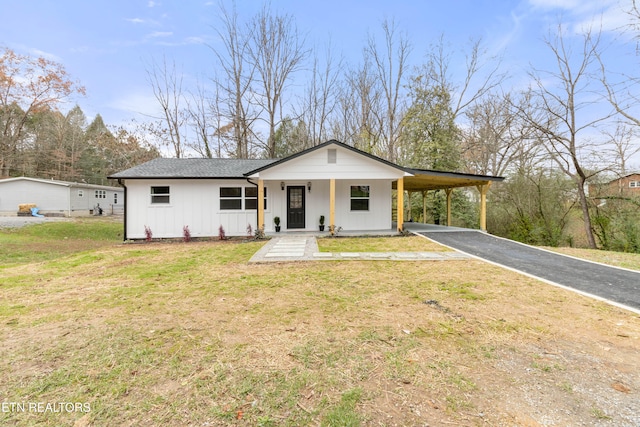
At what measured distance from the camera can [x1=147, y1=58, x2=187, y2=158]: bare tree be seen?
21812 mm

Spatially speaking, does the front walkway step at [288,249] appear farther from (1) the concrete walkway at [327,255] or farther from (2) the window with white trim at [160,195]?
(2) the window with white trim at [160,195]

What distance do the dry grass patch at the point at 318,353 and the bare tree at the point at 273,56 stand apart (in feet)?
57.8

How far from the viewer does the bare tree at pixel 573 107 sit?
12250 millimetres


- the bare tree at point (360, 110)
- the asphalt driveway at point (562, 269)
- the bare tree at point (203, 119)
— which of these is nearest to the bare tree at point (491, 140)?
the bare tree at point (360, 110)

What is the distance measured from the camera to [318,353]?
2764mm

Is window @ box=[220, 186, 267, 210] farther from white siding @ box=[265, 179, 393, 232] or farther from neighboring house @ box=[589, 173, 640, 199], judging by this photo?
neighboring house @ box=[589, 173, 640, 199]

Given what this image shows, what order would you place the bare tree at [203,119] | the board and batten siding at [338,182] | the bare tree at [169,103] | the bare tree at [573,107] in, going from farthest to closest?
the bare tree at [203,119], the bare tree at [169,103], the bare tree at [573,107], the board and batten siding at [338,182]

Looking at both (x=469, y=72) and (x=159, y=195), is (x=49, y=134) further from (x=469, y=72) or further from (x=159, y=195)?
(x=469, y=72)

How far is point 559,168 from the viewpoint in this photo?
520 inches

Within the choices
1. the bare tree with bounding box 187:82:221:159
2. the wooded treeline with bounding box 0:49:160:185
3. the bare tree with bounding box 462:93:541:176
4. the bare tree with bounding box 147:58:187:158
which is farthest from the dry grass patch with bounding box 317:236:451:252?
the wooded treeline with bounding box 0:49:160:185

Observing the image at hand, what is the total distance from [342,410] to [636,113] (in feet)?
55.2

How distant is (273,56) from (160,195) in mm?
14695

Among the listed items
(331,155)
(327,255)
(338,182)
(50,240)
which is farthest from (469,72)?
(50,240)

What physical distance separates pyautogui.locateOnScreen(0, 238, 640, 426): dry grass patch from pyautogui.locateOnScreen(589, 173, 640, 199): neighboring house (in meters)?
10.9
